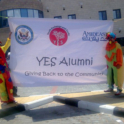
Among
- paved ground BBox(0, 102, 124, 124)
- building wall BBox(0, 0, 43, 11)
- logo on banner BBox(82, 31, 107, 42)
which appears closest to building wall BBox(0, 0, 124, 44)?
building wall BBox(0, 0, 43, 11)

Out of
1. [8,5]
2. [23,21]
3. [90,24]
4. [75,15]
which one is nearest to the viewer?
[23,21]

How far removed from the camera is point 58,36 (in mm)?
5656

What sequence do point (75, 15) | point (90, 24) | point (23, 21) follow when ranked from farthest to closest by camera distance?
point (75, 15) < point (90, 24) < point (23, 21)

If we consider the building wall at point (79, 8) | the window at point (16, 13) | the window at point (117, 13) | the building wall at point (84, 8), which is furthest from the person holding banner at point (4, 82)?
the window at point (117, 13)

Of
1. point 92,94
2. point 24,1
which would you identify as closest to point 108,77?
point 92,94

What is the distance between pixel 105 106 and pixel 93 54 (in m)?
1.59

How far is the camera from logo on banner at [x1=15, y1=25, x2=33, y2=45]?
541 centimetres

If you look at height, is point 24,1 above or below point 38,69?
above

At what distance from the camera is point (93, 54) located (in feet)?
19.6

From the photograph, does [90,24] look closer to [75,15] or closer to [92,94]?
[92,94]

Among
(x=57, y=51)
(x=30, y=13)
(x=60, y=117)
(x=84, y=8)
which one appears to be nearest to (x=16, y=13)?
(x=30, y=13)

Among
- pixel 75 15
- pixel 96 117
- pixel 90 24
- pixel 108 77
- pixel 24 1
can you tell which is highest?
pixel 24 1

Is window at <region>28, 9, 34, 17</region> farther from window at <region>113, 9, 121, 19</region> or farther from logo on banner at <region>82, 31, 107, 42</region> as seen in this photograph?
logo on banner at <region>82, 31, 107, 42</region>

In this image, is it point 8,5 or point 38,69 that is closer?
point 38,69
